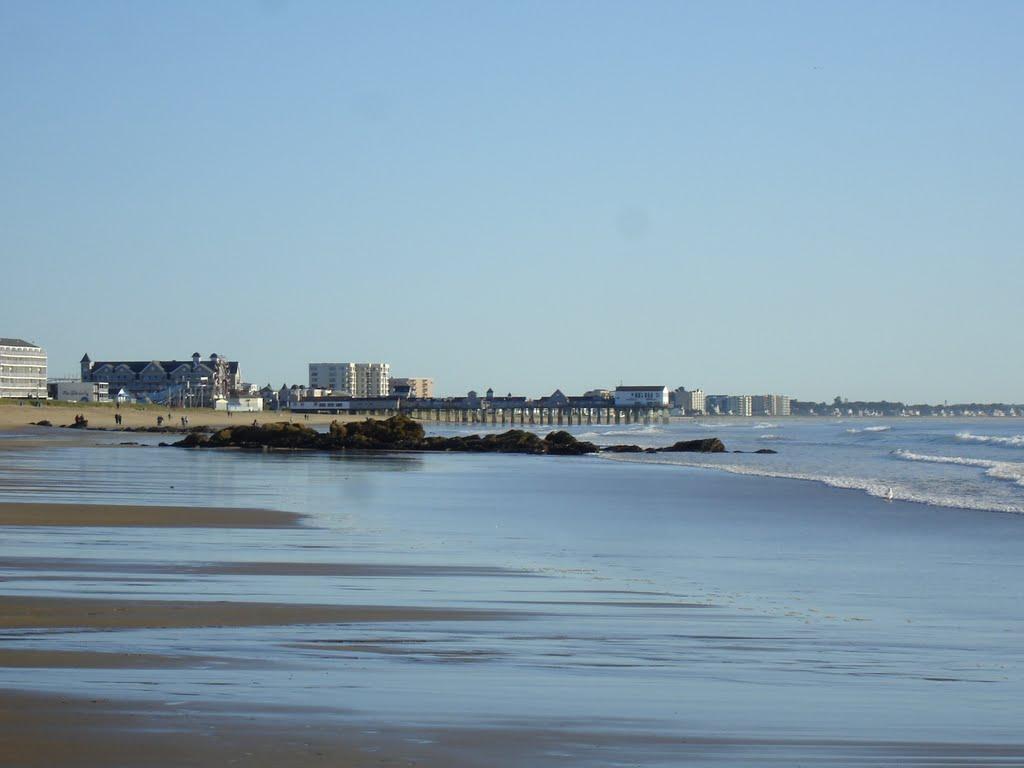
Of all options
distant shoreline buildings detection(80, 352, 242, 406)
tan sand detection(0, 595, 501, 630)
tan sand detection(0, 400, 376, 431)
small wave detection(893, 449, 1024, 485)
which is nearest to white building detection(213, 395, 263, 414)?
distant shoreline buildings detection(80, 352, 242, 406)

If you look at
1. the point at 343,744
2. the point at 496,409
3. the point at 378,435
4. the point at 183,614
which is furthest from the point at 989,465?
the point at 496,409

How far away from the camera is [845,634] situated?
33.6 ft

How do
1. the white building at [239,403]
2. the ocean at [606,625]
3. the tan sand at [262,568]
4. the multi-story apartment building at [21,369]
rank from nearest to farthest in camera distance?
the ocean at [606,625] < the tan sand at [262,568] < the multi-story apartment building at [21,369] < the white building at [239,403]

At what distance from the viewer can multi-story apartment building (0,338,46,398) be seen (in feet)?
490

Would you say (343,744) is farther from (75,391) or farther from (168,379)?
(168,379)

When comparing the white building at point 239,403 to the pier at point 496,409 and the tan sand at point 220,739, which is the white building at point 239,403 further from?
the tan sand at point 220,739

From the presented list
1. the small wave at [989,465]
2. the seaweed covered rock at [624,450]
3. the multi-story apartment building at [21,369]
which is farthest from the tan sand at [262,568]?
the multi-story apartment building at [21,369]

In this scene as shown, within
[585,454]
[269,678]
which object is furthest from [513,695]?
[585,454]

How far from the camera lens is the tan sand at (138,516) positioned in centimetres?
1866

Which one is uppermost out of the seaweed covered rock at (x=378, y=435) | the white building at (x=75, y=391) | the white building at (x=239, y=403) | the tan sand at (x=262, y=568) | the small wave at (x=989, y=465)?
the white building at (x=75, y=391)

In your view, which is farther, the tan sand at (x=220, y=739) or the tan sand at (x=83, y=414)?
the tan sand at (x=83, y=414)

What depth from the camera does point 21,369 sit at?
153500 mm

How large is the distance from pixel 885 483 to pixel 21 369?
139 metres

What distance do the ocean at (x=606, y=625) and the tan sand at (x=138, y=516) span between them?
80cm
